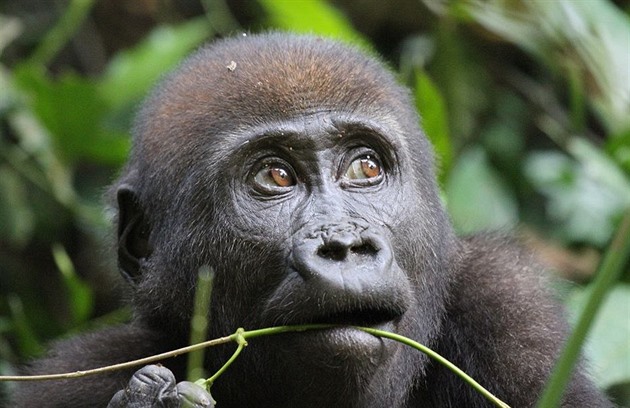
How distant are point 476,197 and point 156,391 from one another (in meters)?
3.51

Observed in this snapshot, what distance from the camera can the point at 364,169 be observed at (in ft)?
12.1

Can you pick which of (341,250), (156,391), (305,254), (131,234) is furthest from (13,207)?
(341,250)

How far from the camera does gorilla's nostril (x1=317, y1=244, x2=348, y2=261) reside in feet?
10.3

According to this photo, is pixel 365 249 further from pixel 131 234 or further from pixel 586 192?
pixel 586 192

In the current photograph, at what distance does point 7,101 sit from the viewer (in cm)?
664

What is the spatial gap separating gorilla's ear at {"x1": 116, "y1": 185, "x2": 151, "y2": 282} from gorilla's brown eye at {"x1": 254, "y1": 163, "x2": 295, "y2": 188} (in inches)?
27.4

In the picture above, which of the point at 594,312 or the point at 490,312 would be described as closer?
the point at 594,312

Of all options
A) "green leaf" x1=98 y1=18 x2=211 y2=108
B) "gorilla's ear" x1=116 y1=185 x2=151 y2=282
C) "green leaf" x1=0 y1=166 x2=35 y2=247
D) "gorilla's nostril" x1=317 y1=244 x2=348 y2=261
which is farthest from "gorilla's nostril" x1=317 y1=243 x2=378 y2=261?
"green leaf" x1=0 y1=166 x2=35 y2=247

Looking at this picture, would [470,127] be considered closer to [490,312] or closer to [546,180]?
[546,180]

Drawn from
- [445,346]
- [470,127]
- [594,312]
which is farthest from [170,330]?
[470,127]

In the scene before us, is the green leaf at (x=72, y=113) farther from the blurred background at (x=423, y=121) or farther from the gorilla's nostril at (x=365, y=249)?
the gorilla's nostril at (x=365, y=249)

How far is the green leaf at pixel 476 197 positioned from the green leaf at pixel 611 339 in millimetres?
1120

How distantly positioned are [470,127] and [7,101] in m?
3.18

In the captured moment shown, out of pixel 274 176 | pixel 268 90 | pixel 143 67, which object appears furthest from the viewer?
pixel 143 67
